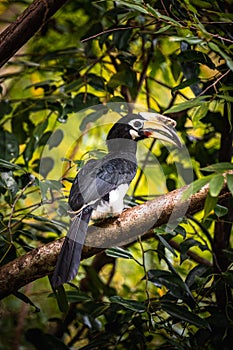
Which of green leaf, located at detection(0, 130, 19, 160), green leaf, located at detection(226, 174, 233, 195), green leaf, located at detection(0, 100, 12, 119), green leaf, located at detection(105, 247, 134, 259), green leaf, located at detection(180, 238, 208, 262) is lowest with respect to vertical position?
green leaf, located at detection(180, 238, 208, 262)

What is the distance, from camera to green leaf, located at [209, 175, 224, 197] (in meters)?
0.92

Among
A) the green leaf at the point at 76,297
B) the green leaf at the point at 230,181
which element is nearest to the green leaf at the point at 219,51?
the green leaf at the point at 230,181

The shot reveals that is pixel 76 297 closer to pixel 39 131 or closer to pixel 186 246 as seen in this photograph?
pixel 186 246

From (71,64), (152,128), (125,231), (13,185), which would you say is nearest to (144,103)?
(71,64)

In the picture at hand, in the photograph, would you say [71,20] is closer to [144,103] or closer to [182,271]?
[144,103]

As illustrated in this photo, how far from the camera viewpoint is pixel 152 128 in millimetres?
1734

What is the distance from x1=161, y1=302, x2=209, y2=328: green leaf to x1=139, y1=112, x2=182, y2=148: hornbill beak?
490 mm

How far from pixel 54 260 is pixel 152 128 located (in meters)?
0.59

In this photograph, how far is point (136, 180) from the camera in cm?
230

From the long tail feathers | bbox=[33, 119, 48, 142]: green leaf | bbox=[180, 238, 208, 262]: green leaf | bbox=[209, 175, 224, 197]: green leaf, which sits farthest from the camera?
bbox=[33, 119, 48, 142]: green leaf

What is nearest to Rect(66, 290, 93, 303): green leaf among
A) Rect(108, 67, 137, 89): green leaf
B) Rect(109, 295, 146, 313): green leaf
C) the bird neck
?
Rect(109, 295, 146, 313): green leaf

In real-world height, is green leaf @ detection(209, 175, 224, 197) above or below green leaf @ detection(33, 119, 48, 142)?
above

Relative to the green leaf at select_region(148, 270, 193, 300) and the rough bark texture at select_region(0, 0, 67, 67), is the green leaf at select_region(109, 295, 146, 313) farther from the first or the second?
the rough bark texture at select_region(0, 0, 67, 67)

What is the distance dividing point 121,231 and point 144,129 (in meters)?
0.49
